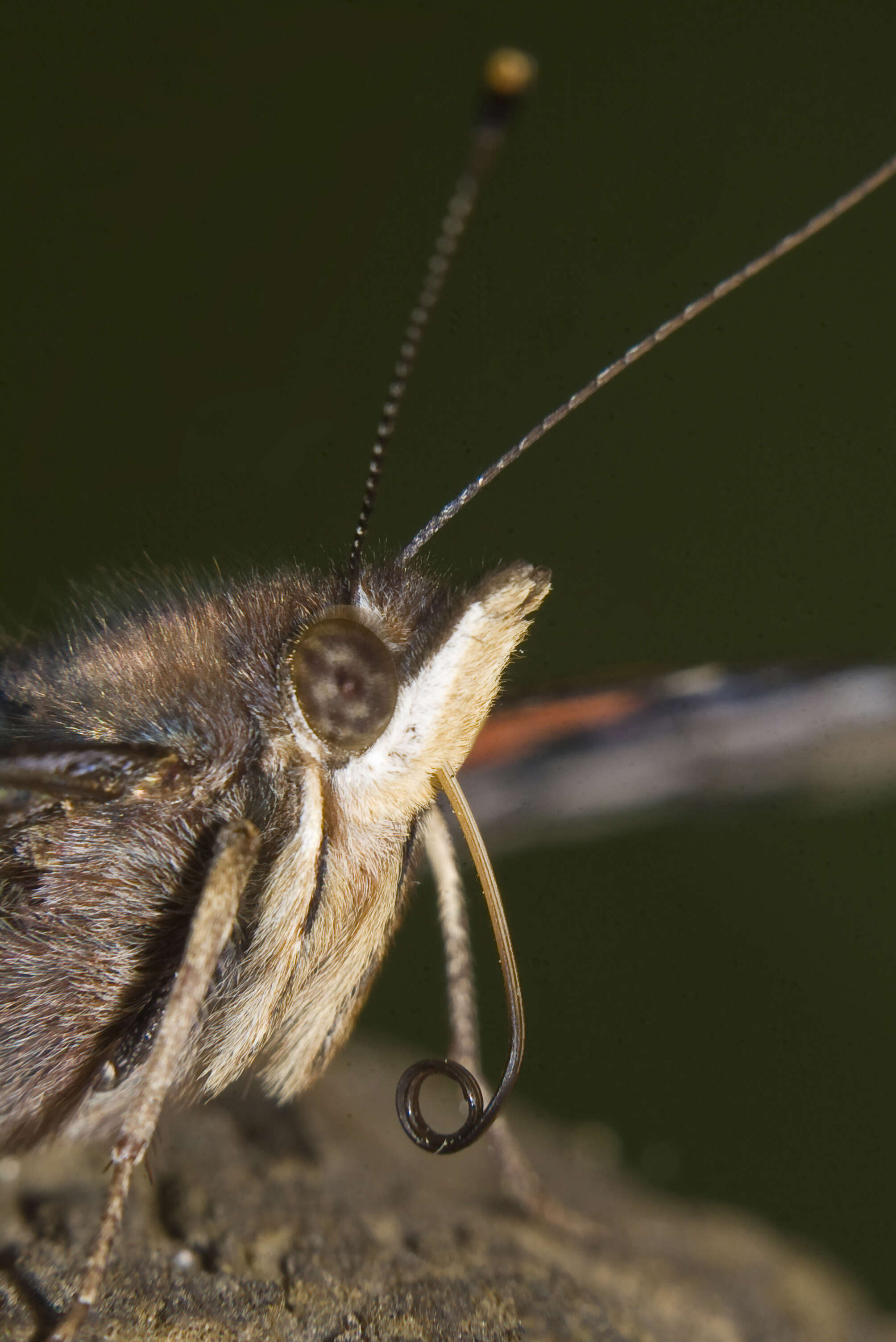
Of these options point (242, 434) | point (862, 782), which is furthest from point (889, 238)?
point (242, 434)

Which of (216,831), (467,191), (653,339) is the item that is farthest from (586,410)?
(216,831)

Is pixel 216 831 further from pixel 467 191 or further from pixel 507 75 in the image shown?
pixel 507 75

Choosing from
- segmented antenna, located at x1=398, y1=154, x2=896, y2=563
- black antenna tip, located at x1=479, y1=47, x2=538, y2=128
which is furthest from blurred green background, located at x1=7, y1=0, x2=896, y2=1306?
black antenna tip, located at x1=479, y1=47, x2=538, y2=128

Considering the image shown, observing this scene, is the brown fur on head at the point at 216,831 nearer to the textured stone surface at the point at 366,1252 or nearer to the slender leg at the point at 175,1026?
the slender leg at the point at 175,1026

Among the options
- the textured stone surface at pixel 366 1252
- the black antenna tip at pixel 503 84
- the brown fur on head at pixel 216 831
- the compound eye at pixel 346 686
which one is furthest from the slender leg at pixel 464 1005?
the black antenna tip at pixel 503 84

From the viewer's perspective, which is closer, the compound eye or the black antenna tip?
the black antenna tip

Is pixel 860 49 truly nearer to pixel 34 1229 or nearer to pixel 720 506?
pixel 720 506

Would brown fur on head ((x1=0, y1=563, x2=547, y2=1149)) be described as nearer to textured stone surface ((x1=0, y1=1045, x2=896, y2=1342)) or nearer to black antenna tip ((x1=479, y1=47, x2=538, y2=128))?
textured stone surface ((x1=0, y1=1045, x2=896, y2=1342))
